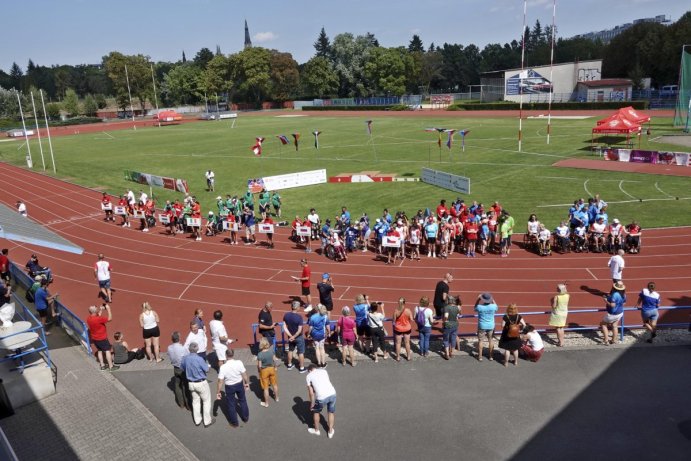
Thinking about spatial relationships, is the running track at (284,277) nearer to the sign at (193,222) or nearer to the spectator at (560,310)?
the sign at (193,222)

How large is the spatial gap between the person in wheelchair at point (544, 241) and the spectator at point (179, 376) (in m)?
13.2

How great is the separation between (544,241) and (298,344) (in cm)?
1104

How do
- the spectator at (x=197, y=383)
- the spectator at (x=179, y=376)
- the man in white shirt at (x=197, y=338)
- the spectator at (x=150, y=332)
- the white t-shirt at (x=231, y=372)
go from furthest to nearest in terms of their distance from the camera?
the spectator at (x=150, y=332)
the man in white shirt at (x=197, y=338)
the spectator at (x=179, y=376)
the spectator at (x=197, y=383)
the white t-shirt at (x=231, y=372)

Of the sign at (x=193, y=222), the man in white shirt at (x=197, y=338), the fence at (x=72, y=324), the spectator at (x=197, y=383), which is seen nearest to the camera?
the spectator at (x=197, y=383)

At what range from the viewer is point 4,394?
34.0ft

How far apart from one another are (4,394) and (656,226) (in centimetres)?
2265

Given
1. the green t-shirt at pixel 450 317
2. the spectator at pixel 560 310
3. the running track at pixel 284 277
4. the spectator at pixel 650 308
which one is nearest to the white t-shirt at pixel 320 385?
the green t-shirt at pixel 450 317

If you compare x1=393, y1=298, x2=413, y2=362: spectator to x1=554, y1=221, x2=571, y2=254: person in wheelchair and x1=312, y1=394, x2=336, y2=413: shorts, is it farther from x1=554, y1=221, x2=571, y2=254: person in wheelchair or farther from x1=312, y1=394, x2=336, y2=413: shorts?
x1=554, y1=221, x2=571, y2=254: person in wheelchair

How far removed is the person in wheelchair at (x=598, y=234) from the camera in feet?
61.5

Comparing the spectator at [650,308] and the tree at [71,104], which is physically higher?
the tree at [71,104]

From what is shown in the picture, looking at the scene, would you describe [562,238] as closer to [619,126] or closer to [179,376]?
[179,376]

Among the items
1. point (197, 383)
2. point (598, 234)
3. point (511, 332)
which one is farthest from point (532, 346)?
point (598, 234)

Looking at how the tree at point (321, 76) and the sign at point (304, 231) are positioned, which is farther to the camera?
the tree at point (321, 76)

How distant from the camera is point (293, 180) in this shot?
32.8m
